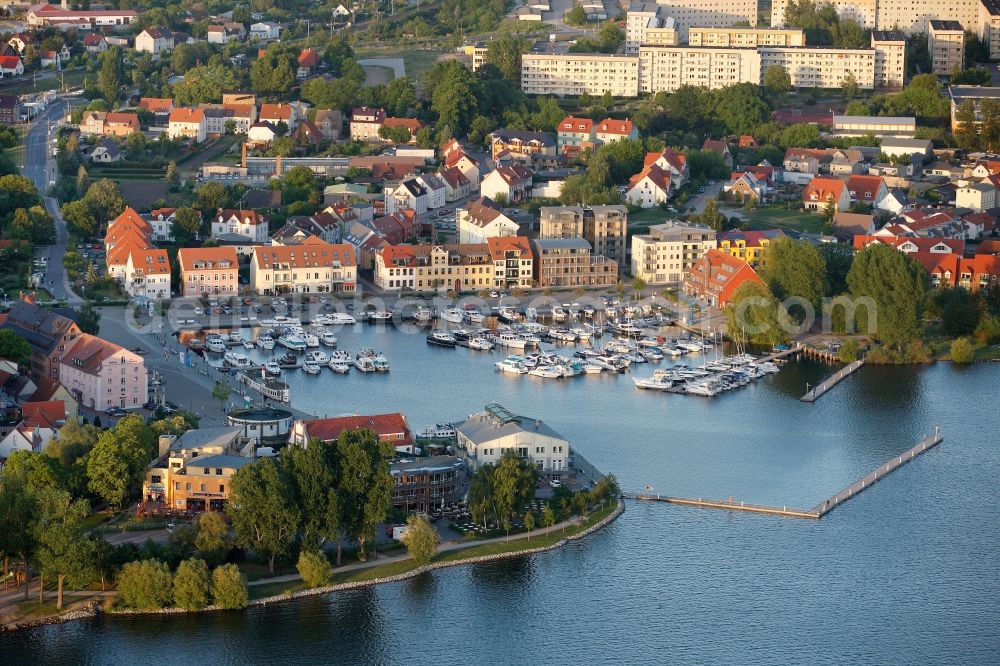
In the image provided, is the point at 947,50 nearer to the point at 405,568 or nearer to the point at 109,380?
the point at 109,380

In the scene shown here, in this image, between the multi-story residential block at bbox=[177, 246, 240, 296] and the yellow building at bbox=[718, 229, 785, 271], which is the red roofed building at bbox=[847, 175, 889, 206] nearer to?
the yellow building at bbox=[718, 229, 785, 271]

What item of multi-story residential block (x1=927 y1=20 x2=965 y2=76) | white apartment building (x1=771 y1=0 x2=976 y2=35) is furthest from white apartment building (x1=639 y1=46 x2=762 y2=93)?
white apartment building (x1=771 y1=0 x2=976 y2=35)

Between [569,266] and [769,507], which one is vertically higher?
[569,266]

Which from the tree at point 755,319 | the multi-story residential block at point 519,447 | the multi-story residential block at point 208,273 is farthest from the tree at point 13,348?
the tree at point 755,319

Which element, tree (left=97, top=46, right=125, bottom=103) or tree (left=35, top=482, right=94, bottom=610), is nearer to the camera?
tree (left=35, top=482, right=94, bottom=610)

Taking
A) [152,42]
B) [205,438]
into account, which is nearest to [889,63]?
[152,42]

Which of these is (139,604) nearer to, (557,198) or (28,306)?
(28,306)
